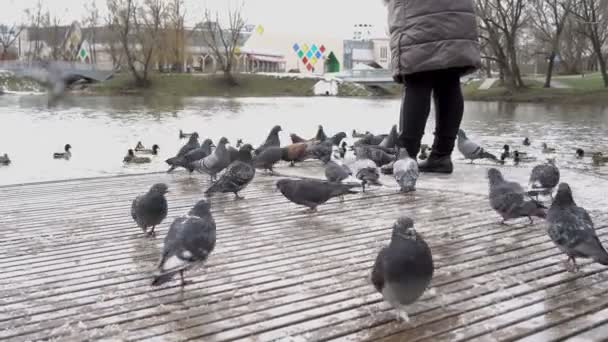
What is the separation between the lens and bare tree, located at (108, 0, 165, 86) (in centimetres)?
4725

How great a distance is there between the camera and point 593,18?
131ft

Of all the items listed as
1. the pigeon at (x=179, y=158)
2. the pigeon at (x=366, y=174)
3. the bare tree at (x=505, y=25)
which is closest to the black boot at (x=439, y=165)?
the pigeon at (x=366, y=174)

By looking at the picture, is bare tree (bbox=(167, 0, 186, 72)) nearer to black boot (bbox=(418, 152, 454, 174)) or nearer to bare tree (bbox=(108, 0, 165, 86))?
bare tree (bbox=(108, 0, 165, 86))

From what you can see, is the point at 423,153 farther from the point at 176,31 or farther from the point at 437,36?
the point at 176,31

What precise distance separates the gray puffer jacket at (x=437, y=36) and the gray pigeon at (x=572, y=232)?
270 centimetres

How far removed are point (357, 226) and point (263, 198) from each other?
1688 millimetres

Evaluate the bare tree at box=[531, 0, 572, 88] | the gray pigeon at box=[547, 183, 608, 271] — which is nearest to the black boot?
the gray pigeon at box=[547, 183, 608, 271]

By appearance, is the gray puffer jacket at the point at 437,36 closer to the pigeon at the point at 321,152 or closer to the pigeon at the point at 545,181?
the pigeon at the point at 545,181

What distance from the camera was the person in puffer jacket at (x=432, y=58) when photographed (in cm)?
659

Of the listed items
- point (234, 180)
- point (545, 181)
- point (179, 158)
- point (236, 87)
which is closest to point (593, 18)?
point (236, 87)

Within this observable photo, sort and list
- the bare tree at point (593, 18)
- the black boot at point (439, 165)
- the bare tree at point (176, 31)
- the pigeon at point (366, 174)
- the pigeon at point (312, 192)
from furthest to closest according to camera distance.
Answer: the bare tree at point (176, 31)
the bare tree at point (593, 18)
the black boot at point (439, 165)
the pigeon at point (366, 174)
the pigeon at point (312, 192)

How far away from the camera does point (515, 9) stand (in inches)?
1662

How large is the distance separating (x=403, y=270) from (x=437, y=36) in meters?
4.02

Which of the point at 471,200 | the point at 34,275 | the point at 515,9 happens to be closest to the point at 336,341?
the point at 34,275
